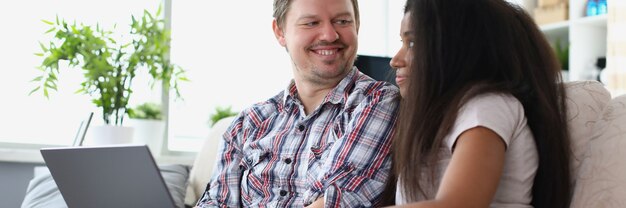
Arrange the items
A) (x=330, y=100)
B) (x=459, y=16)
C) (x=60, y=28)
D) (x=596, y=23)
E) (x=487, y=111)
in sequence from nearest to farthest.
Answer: (x=487, y=111)
(x=459, y=16)
(x=330, y=100)
(x=60, y=28)
(x=596, y=23)

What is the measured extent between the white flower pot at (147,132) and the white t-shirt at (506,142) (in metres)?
2.24

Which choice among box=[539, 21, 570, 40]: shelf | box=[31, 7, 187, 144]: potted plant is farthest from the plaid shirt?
box=[539, 21, 570, 40]: shelf

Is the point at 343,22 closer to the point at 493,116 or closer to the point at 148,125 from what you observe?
the point at 493,116

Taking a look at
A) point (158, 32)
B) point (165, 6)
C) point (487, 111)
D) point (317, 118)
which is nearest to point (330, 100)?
point (317, 118)

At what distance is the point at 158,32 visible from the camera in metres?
3.34

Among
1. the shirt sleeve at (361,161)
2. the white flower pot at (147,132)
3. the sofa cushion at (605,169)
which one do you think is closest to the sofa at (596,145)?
the sofa cushion at (605,169)

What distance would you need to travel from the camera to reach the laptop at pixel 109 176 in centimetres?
141

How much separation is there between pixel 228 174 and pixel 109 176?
457 mm

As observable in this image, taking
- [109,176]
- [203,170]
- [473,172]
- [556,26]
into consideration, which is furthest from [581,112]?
[556,26]

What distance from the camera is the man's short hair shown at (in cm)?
196

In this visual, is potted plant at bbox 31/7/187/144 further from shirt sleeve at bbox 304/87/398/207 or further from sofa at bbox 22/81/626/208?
sofa at bbox 22/81/626/208

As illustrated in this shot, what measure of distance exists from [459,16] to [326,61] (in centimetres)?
63

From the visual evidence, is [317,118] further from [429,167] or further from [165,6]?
[165,6]

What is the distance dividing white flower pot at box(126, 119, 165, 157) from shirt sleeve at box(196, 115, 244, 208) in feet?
4.87
